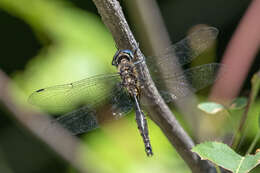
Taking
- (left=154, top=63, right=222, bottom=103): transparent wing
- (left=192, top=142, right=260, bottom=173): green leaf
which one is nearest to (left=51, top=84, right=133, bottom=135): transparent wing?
(left=154, top=63, right=222, bottom=103): transparent wing

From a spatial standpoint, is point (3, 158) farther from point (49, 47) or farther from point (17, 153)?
point (49, 47)

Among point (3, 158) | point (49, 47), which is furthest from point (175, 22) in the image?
point (3, 158)

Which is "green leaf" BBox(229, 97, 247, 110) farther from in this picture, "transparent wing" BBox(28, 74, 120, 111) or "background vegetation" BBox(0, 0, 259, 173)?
"transparent wing" BBox(28, 74, 120, 111)

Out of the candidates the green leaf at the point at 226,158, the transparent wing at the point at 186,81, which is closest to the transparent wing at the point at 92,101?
the transparent wing at the point at 186,81

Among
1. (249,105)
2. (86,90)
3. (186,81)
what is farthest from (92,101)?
(249,105)

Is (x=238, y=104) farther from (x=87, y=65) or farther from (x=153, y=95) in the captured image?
(x=87, y=65)

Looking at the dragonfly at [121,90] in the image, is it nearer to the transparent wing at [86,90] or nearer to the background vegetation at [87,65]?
the transparent wing at [86,90]
